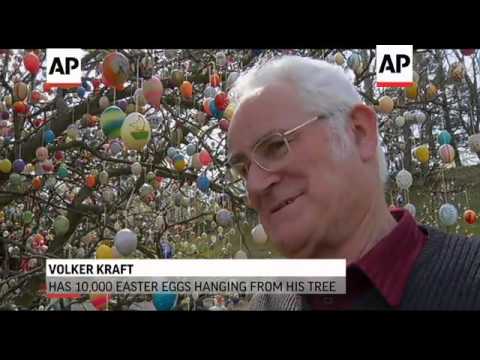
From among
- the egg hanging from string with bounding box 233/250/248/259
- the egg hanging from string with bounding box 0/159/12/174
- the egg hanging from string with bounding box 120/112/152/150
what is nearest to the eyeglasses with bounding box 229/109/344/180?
the egg hanging from string with bounding box 233/250/248/259

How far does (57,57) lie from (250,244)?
0.56 metres

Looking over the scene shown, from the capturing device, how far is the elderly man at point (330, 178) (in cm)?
78

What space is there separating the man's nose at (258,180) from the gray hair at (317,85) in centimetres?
12

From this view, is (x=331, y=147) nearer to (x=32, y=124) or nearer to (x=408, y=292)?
(x=408, y=292)

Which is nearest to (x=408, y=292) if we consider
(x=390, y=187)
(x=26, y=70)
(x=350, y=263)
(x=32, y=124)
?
(x=350, y=263)

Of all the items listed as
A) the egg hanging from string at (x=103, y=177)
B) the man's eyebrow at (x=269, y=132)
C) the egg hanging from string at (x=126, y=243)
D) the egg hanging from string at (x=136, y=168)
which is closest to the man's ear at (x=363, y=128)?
the man's eyebrow at (x=269, y=132)

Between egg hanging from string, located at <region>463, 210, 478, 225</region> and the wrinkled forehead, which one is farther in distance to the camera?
egg hanging from string, located at <region>463, 210, 478, 225</region>

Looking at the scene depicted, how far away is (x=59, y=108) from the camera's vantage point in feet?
4.20

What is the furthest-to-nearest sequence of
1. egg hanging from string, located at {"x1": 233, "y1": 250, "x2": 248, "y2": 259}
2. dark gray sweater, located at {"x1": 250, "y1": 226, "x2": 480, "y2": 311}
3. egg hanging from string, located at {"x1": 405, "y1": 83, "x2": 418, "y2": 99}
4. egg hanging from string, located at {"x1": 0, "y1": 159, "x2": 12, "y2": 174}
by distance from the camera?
egg hanging from string, located at {"x1": 0, "y1": 159, "x2": 12, "y2": 174}
egg hanging from string, located at {"x1": 405, "y1": 83, "x2": 418, "y2": 99}
egg hanging from string, located at {"x1": 233, "y1": 250, "x2": 248, "y2": 259}
dark gray sweater, located at {"x1": 250, "y1": 226, "x2": 480, "y2": 311}

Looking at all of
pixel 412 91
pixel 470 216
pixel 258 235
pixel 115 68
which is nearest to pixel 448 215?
pixel 470 216

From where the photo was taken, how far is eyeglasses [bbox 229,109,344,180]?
0.81m

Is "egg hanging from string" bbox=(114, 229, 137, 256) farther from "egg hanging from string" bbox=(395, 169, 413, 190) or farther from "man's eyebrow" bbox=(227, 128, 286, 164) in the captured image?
"egg hanging from string" bbox=(395, 169, 413, 190)

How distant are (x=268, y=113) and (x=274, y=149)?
0.06 metres
